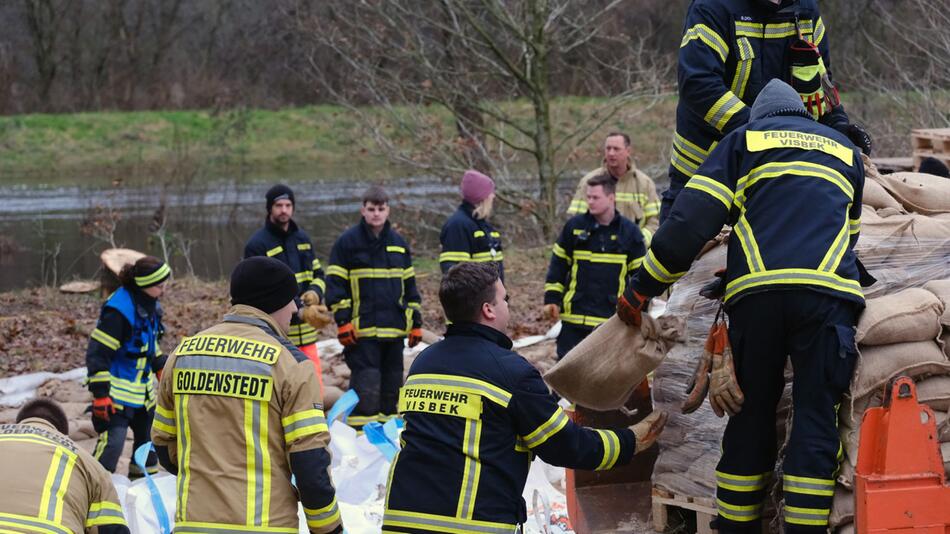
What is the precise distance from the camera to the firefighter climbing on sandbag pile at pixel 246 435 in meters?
3.87

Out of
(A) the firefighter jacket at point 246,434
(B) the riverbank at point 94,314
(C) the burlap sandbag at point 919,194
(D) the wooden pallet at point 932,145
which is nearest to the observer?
(A) the firefighter jacket at point 246,434

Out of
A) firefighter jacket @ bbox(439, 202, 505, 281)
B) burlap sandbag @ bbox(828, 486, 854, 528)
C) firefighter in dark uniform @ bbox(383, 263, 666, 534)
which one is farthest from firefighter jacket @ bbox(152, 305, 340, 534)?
firefighter jacket @ bbox(439, 202, 505, 281)

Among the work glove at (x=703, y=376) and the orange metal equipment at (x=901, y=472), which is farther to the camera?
the work glove at (x=703, y=376)

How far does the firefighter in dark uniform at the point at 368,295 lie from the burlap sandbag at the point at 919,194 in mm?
3688

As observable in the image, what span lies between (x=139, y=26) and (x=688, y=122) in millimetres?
38037

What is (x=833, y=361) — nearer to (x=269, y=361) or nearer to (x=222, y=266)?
(x=269, y=361)

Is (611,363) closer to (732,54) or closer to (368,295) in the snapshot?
(732,54)

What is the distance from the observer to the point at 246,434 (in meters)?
3.87

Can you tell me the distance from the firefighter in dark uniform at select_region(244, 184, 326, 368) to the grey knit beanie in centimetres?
414

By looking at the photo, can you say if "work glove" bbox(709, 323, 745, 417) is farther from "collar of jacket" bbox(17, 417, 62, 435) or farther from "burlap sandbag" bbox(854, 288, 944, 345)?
"collar of jacket" bbox(17, 417, 62, 435)

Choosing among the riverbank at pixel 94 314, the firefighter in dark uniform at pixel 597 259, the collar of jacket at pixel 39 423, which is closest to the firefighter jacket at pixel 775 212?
the collar of jacket at pixel 39 423

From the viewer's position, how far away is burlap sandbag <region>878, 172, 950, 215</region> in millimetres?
5008

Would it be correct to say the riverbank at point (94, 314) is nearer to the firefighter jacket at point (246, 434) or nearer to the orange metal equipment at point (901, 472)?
the firefighter jacket at point (246, 434)

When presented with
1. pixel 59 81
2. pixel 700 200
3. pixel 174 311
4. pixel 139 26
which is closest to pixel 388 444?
pixel 700 200
